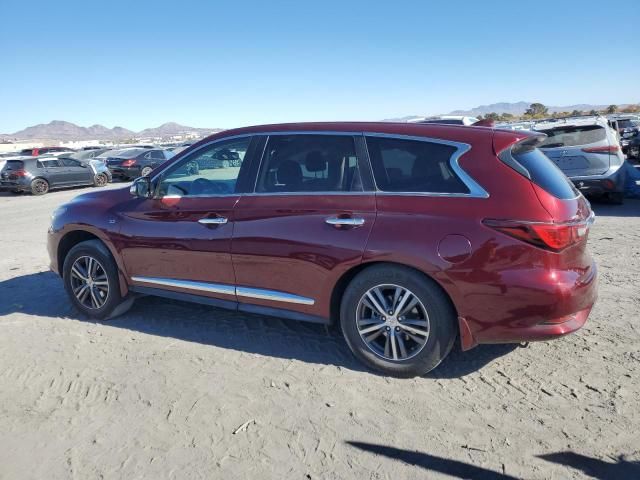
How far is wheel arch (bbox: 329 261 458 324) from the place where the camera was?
341cm

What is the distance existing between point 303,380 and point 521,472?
1527mm

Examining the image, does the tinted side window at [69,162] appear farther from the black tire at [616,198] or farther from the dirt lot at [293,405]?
the black tire at [616,198]

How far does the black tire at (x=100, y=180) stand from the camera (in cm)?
2147

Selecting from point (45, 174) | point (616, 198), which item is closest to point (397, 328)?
point (616, 198)

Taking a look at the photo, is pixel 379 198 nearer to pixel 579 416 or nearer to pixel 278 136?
pixel 278 136

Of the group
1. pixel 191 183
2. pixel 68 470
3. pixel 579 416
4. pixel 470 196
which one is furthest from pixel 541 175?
pixel 68 470

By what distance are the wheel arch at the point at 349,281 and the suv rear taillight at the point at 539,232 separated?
0.52 meters

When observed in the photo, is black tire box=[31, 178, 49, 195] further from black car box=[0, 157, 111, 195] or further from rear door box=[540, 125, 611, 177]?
rear door box=[540, 125, 611, 177]

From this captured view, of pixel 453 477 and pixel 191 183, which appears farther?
pixel 191 183

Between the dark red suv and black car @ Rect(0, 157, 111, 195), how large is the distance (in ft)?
55.4

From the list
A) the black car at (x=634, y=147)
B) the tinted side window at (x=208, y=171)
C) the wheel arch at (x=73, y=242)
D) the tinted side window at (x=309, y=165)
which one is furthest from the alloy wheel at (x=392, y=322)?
the black car at (x=634, y=147)

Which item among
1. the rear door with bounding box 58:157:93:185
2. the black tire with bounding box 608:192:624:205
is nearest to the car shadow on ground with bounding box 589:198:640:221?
the black tire with bounding box 608:192:624:205

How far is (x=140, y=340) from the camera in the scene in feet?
14.5

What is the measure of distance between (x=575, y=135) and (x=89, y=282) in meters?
8.87
